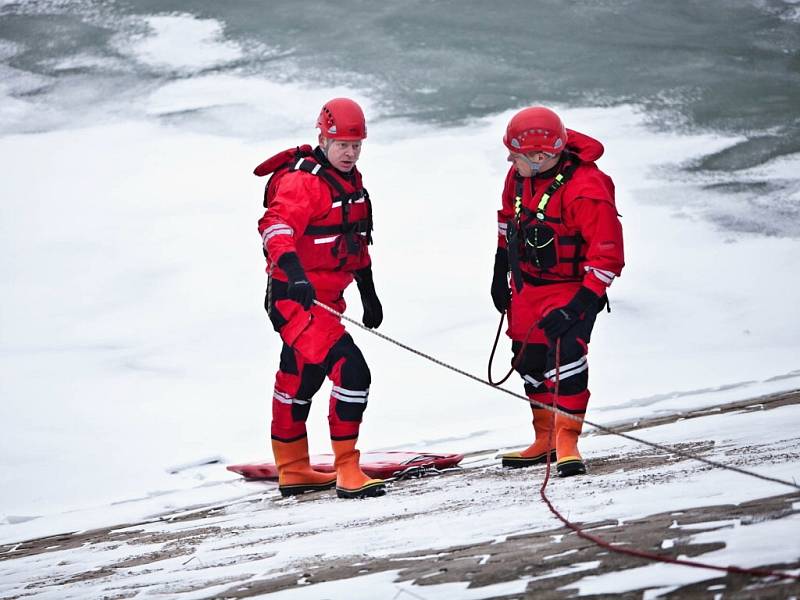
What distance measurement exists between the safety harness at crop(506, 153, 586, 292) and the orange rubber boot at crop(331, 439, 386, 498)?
0.87 meters

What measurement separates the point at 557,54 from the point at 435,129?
2.52m

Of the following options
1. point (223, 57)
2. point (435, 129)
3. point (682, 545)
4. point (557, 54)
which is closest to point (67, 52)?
point (223, 57)

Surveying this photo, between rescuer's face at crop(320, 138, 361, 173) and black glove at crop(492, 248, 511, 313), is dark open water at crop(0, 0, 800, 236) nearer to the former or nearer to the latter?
black glove at crop(492, 248, 511, 313)

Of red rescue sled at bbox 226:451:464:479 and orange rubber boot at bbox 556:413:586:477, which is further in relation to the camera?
Result: red rescue sled at bbox 226:451:464:479

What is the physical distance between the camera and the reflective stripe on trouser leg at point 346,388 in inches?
157

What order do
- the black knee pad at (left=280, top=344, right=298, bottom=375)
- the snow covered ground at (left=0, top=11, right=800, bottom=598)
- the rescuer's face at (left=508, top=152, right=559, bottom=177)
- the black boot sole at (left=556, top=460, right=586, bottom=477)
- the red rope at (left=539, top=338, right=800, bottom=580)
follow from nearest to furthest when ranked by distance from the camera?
the red rope at (left=539, top=338, right=800, bottom=580) → the snow covered ground at (left=0, top=11, right=800, bottom=598) → the black boot sole at (left=556, top=460, right=586, bottom=477) → the rescuer's face at (left=508, top=152, right=559, bottom=177) → the black knee pad at (left=280, top=344, right=298, bottom=375)

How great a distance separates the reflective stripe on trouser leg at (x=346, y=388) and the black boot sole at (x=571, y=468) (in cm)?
72

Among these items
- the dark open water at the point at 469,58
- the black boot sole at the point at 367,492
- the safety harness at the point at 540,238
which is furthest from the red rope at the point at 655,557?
the dark open water at the point at 469,58

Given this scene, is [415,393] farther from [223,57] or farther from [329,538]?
[223,57]

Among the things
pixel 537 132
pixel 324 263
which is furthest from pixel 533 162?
pixel 324 263

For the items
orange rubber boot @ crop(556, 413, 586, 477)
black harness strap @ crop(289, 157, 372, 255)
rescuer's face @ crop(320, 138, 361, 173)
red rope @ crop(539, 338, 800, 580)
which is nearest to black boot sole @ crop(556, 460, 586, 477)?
orange rubber boot @ crop(556, 413, 586, 477)

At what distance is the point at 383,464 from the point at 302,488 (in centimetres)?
37

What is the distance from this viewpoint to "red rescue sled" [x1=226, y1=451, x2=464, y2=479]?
4.50 meters

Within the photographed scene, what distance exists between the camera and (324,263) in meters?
4.14
